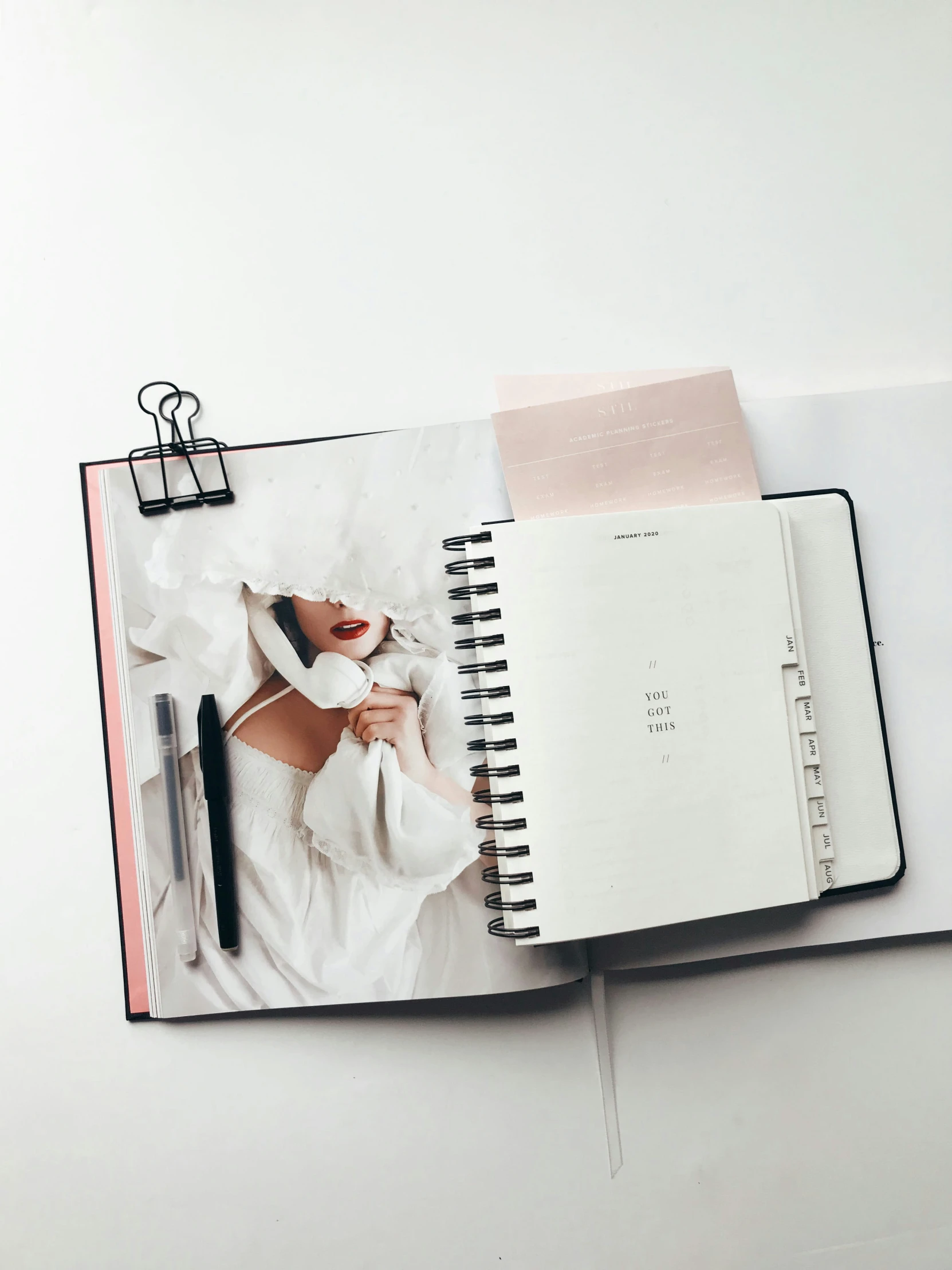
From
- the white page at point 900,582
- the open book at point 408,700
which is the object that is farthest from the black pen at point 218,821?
the white page at point 900,582

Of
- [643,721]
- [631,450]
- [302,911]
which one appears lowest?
[302,911]

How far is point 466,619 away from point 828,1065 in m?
0.43

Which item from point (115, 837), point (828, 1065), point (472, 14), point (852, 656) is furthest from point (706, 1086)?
point (472, 14)

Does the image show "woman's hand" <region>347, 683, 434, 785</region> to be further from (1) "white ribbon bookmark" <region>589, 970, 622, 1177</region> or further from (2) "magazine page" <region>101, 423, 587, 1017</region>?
(1) "white ribbon bookmark" <region>589, 970, 622, 1177</region>

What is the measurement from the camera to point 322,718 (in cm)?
61

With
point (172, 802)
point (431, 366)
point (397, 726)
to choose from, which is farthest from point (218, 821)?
point (431, 366)

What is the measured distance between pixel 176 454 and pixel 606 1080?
56 cm

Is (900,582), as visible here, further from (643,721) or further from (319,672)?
(319,672)

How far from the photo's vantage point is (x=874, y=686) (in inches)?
24.5

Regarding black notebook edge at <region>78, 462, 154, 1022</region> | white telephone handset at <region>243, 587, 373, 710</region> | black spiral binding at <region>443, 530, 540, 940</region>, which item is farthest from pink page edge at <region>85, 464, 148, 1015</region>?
black spiral binding at <region>443, 530, 540, 940</region>

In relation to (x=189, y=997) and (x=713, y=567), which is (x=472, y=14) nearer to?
(x=713, y=567)

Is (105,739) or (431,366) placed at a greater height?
(431,366)

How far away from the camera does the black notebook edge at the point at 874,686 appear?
0.62 m

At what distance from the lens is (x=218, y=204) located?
2.15ft
